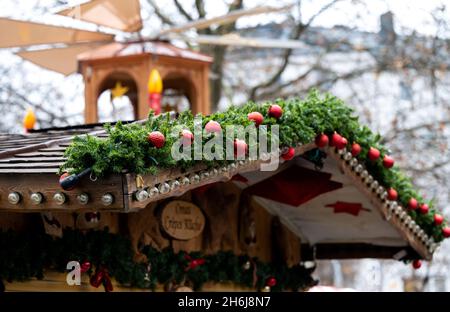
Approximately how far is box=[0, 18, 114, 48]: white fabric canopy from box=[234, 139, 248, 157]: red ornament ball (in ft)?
13.3

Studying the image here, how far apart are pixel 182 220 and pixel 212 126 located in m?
2.17

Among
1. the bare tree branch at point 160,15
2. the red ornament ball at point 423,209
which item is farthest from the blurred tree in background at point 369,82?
the red ornament ball at point 423,209

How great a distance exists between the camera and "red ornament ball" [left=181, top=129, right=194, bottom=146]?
19.4ft

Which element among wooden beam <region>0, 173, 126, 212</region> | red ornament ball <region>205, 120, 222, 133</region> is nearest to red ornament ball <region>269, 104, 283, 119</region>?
red ornament ball <region>205, 120, 222, 133</region>

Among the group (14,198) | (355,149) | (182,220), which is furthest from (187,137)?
(355,149)

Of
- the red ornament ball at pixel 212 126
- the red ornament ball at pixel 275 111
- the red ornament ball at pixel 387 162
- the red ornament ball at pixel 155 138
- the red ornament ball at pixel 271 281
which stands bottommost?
the red ornament ball at pixel 271 281

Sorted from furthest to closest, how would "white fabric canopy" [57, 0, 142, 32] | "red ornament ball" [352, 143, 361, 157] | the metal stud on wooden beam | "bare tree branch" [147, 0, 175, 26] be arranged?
"bare tree branch" [147, 0, 175, 26]
"white fabric canopy" [57, 0, 142, 32]
"red ornament ball" [352, 143, 361, 157]
the metal stud on wooden beam

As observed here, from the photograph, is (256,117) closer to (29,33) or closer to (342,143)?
(342,143)

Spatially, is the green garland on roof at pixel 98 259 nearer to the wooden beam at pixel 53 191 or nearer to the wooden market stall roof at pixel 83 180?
the wooden market stall roof at pixel 83 180

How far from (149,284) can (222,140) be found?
1.92 m

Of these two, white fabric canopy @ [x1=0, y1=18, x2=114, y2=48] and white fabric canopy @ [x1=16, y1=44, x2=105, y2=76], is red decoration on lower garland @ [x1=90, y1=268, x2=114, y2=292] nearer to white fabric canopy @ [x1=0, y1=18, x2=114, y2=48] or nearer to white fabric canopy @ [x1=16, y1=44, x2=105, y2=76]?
white fabric canopy @ [x1=0, y1=18, x2=114, y2=48]

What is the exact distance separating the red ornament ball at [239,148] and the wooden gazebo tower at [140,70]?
4.13 meters

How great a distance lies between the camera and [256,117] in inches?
266

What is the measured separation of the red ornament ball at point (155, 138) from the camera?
222 inches
